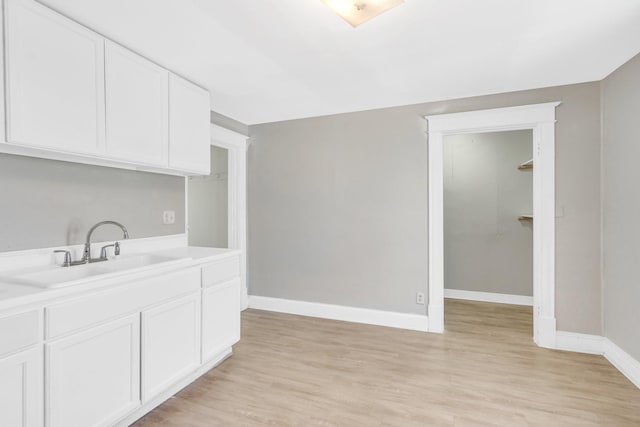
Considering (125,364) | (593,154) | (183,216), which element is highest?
(593,154)

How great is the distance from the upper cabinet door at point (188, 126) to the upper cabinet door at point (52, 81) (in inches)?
21.6

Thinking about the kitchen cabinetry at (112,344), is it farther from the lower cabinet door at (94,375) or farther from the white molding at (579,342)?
the white molding at (579,342)

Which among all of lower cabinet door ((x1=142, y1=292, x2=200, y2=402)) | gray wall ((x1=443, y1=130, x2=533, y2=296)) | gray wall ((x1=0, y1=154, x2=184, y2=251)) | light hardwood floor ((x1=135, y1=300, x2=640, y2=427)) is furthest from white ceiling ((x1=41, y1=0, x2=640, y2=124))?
light hardwood floor ((x1=135, y1=300, x2=640, y2=427))

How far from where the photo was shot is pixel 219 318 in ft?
8.04

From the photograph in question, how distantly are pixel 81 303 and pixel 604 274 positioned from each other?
3.73 meters

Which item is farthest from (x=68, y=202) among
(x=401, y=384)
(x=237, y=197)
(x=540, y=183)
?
(x=540, y=183)

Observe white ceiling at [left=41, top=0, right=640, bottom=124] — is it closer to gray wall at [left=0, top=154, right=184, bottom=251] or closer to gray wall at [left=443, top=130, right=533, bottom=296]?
gray wall at [left=0, top=154, right=184, bottom=251]

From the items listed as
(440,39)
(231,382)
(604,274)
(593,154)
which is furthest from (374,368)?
(593,154)

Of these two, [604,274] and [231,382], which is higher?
[604,274]

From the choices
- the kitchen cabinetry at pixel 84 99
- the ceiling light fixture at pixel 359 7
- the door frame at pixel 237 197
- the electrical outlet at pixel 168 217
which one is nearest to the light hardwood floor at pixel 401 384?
the door frame at pixel 237 197

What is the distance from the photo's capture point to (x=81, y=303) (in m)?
1.51

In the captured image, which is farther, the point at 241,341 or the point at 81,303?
the point at 241,341

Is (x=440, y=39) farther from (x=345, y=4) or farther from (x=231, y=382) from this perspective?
(x=231, y=382)

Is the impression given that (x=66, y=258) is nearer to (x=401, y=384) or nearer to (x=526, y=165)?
(x=401, y=384)
